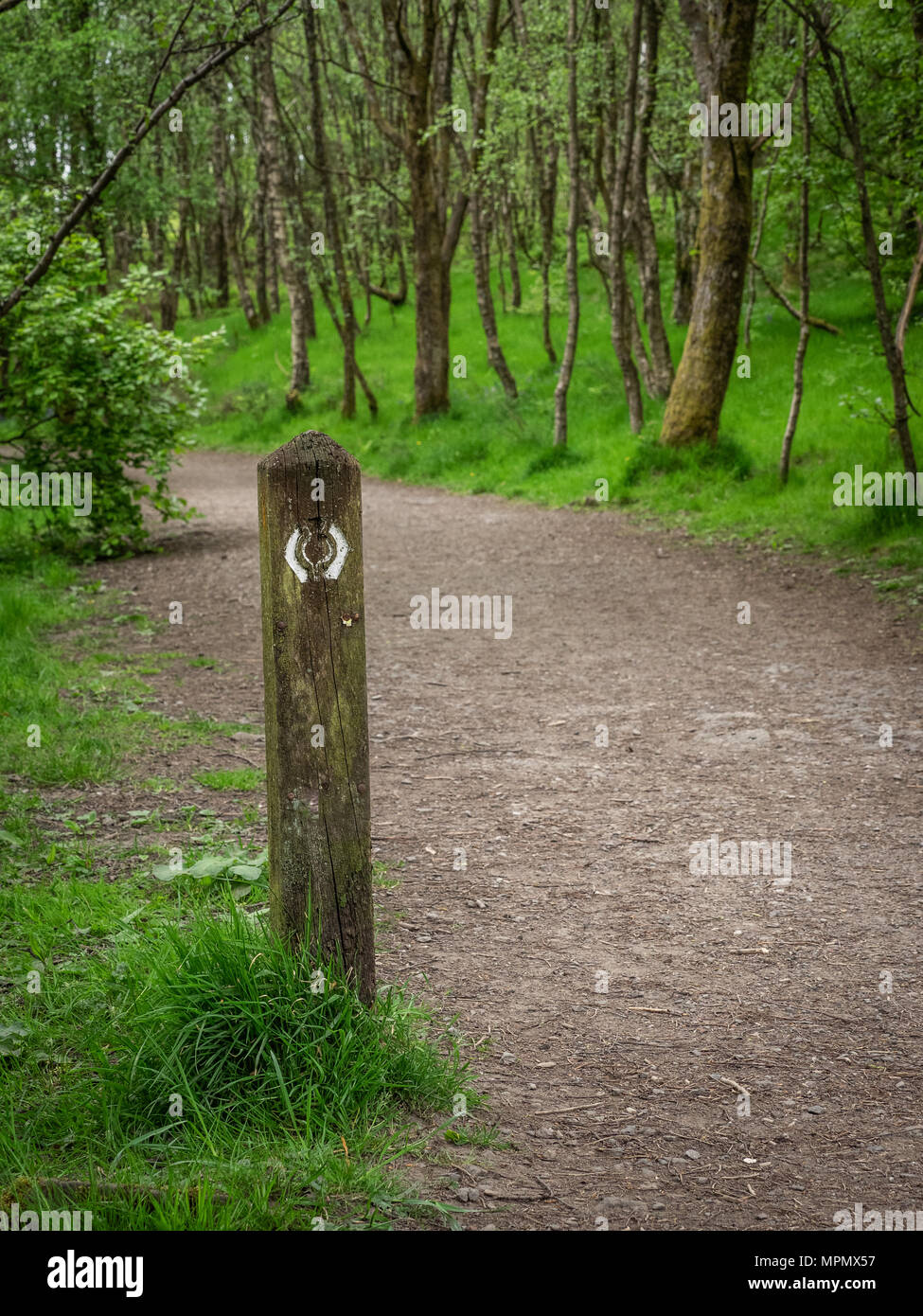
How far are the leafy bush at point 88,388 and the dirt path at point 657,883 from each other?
195cm

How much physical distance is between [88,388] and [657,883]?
344 inches

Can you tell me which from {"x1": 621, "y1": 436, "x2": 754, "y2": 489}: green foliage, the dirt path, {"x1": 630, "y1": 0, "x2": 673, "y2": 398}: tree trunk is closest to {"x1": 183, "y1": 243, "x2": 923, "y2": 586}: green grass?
{"x1": 621, "y1": 436, "x2": 754, "y2": 489}: green foliage

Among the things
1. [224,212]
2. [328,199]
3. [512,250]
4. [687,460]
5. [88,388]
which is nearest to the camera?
[88,388]

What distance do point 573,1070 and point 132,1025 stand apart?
1389mm

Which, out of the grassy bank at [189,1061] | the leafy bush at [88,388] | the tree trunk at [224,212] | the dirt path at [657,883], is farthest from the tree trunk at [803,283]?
the tree trunk at [224,212]

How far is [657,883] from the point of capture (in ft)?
15.6

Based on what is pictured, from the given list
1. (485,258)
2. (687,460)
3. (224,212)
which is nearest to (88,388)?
(687,460)

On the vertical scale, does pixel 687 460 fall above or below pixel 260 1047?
above

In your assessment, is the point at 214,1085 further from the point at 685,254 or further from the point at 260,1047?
the point at 685,254

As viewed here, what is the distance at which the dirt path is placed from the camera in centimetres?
300

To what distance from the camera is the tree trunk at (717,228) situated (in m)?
12.6

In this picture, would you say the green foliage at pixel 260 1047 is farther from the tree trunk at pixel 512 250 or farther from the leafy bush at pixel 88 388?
the tree trunk at pixel 512 250
